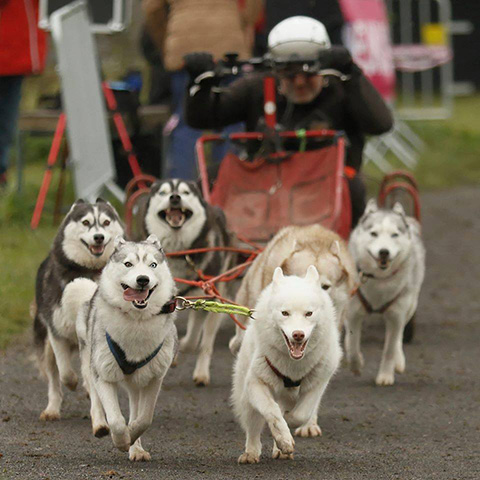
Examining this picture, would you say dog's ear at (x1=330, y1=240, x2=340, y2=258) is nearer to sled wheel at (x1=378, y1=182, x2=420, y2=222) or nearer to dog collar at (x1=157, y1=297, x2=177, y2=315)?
dog collar at (x1=157, y1=297, x2=177, y2=315)

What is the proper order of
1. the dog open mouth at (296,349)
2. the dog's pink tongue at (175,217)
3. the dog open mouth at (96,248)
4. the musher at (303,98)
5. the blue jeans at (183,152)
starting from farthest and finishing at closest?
the blue jeans at (183,152) → the musher at (303,98) → the dog's pink tongue at (175,217) → the dog open mouth at (96,248) → the dog open mouth at (296,349)

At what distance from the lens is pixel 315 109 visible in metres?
9.11

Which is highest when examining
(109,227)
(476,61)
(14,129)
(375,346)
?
(109,227)

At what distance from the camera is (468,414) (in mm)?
7031

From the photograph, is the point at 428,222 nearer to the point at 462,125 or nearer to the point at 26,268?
the point at 26,268

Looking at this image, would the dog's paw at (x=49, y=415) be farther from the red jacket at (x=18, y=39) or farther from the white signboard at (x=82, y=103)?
the red jacket at (x=18, y=39)

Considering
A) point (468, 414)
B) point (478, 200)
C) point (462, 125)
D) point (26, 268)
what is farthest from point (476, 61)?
point (468, 414)

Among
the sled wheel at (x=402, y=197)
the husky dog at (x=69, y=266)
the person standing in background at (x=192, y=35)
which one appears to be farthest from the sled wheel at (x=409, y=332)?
the person standing in background at (x=192, y=35)

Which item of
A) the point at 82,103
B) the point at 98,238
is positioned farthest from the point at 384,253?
the point at 82,103

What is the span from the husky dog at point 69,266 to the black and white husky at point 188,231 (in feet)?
2.75

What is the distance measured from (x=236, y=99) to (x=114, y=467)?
4030 mm

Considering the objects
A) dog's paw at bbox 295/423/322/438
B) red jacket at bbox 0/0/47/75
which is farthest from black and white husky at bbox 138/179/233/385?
red jacket at bbox 0/0/47/75

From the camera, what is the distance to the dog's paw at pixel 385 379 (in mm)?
7898

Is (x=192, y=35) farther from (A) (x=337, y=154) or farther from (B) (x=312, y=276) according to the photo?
(B) (x=312, y=276)
